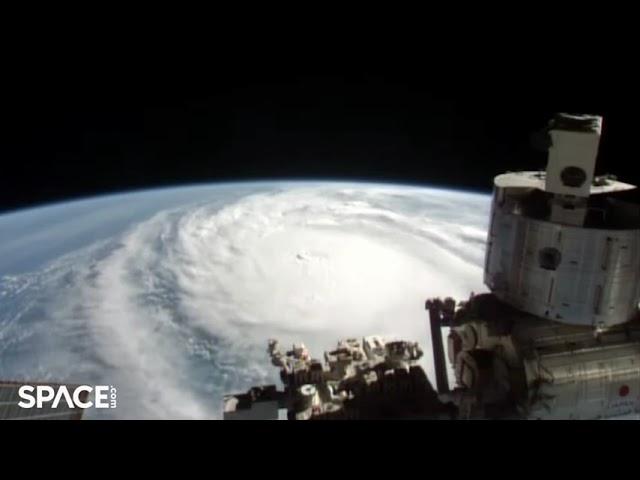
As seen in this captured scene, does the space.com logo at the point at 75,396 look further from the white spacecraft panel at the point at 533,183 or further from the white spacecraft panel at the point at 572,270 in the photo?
the white spacecraft panel at the point at 533,183

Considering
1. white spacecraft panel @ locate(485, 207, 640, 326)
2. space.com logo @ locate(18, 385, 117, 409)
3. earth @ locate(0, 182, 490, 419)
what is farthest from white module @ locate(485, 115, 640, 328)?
earth @ locate(0, 182, 490, 419)

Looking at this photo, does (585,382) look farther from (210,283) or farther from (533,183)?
(210,283)

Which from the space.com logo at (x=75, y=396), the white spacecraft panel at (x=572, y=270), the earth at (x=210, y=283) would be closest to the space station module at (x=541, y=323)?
the white spacecraft panel at (x=572, y=270)

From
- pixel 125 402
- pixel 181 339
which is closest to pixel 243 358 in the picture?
pixel 181 339

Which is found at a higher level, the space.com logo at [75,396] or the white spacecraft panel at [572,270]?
the white spacecraft panel at [572,270]

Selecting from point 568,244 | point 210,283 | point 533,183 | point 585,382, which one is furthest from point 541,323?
point 210,283

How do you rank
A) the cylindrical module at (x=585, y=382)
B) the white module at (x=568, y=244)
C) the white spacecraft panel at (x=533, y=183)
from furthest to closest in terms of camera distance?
the white spacecraft panel at (x=533, y=183), the cylindrical module at (x=585, y=382), the white module at (x=568, y=244)

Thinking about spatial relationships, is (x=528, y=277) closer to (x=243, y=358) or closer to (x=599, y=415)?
(x=599, y=415)

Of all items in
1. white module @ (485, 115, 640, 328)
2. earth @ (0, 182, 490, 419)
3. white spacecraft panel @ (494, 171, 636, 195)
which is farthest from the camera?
earth @ (0, 182, 490, 419)

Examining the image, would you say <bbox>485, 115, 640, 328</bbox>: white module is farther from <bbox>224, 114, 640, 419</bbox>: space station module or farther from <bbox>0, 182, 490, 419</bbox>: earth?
<bbox>0, 182, 490, 419</bbox>: earth
